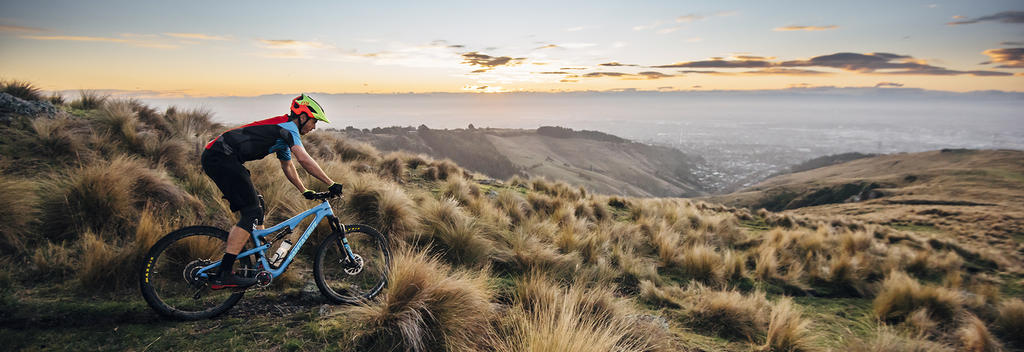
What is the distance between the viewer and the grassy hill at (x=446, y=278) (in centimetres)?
371

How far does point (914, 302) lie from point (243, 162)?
10.7m

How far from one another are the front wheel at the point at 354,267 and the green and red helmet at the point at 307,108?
55.6 inches

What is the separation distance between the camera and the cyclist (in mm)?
3902

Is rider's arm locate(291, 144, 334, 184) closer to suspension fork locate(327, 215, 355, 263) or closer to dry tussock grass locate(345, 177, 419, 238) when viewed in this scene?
suspension fork locate(327, 215, 355, 263)

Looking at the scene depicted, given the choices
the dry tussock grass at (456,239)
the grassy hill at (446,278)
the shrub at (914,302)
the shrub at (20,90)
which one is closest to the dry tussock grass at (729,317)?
the grassy hill at (446,278)

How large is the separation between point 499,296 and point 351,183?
175 inches

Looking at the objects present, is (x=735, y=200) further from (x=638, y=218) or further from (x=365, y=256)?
(x=365, y=256)

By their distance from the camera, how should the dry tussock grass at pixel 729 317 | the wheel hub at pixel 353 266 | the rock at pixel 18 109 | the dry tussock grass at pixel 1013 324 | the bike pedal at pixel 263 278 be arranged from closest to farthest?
1. the bike pedal at pixel 263 278
2. the wheel hub at pixel 353 266
3. the dry tussock grass at pixel 729 317
4. the dry tussock grass at pixel 1013 324
5. the rock at pixel 18 109

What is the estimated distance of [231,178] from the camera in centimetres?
395

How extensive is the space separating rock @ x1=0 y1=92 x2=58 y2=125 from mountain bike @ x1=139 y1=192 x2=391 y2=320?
274 inches

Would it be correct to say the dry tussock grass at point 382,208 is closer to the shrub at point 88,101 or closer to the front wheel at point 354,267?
the front wheel at point 354,267

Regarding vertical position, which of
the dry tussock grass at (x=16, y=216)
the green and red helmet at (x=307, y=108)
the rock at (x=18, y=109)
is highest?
the rock at (x=18, y=109)

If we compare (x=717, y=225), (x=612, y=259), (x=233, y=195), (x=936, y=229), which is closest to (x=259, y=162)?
(x=233, y=195)

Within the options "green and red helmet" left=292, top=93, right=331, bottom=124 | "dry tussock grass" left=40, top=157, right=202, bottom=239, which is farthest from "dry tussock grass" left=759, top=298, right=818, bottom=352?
"dry tussock grass" left=40, top=157, right=202, bottom=239
